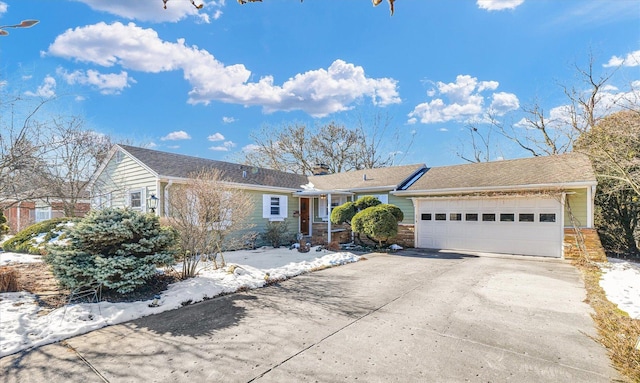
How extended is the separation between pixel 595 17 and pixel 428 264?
940 centimetres

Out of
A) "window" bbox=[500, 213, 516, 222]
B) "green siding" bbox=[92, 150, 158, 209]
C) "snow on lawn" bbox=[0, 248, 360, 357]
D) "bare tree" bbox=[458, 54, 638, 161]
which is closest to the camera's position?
"snow on lawn" bbox=[0, 248, 360, 357]

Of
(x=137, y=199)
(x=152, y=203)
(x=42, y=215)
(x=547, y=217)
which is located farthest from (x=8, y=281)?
(x=42, y=215)

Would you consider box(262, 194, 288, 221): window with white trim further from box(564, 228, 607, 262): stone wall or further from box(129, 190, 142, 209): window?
box(564, 228, 607, 262): stone wall

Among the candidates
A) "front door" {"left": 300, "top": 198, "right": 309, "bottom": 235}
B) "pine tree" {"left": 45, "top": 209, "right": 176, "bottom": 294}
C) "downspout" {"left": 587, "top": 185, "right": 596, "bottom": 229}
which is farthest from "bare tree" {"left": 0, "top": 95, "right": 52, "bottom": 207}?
"downspout" {"left": 587, "top": 185, "right": 596, "bottom": 229}

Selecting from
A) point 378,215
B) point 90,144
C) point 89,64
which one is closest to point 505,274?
point 378,215

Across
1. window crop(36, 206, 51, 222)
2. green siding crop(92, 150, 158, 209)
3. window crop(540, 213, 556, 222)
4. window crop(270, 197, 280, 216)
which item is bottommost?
window crop(36, 206, 51, 222)

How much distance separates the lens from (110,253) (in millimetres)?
5637

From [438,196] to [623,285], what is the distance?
6.62 m

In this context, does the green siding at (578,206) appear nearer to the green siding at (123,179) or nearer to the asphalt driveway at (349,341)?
the asphalt driveway at (349,341)

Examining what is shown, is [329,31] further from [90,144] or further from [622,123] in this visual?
[90,144]

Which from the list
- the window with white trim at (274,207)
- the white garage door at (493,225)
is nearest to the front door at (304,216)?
the window with white trim at (274,207)

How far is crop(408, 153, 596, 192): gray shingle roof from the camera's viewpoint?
34.5ft

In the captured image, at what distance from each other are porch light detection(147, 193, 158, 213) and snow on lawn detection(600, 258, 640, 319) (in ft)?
41.2

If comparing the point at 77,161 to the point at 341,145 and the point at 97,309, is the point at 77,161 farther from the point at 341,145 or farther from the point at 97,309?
the point at 341,145
